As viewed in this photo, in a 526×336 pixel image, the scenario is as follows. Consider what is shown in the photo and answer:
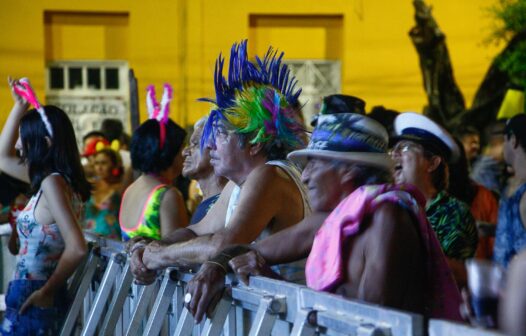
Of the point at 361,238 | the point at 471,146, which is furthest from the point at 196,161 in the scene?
the point at 471,146

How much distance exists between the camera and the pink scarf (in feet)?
10.2

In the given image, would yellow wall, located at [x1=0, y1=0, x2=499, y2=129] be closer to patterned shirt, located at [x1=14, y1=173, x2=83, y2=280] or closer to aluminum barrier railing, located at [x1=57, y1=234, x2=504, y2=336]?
aluminum barrier railing, located at [x1=57, y1=234, x2=504, y2=336]

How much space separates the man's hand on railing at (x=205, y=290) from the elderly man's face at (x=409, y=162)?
63.0 inches

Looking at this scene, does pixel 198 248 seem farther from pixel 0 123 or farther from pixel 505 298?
pixel 0 123

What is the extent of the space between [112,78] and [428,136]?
47.0 ft

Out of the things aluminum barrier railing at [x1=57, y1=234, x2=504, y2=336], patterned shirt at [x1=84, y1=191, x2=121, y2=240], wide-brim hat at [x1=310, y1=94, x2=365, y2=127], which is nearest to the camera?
aluminum barrier railing at [x1=57, y1=234, x2=504, y2=336]

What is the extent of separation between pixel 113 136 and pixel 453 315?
33.7 feet

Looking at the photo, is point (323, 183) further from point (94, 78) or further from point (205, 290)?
point (94, 78)

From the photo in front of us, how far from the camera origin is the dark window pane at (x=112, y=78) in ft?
61.9

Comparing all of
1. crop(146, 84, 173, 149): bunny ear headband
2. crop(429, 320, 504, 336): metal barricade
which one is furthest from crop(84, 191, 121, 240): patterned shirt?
crop(429, 320, 504, 336): metal barricade

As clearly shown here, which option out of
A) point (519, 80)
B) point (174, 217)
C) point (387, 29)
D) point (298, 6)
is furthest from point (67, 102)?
point (174, 217)

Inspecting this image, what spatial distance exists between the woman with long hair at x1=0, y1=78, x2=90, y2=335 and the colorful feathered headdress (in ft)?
3.08

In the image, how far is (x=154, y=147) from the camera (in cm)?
611

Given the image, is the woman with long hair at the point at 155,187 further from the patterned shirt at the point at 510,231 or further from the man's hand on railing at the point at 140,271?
the patterned shirt at the point at 510,231
